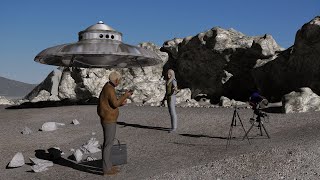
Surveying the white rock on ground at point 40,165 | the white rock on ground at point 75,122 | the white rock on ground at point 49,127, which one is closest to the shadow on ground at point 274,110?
the white rock on ground at point 75,122

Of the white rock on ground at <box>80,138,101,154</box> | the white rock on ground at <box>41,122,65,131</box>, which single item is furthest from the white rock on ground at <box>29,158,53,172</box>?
the white rock on ground at <box>41,122,65,131</box>

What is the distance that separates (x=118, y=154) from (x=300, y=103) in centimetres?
910

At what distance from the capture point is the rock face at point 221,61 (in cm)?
2698

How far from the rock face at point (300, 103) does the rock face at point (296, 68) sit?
3863 mm

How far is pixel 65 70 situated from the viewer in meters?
34.1

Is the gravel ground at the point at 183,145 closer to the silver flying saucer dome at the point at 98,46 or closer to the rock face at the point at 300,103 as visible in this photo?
the rock face at the point at 300,103

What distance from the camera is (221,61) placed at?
93.2 ft

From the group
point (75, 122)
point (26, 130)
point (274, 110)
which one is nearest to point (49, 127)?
point (26, 130)

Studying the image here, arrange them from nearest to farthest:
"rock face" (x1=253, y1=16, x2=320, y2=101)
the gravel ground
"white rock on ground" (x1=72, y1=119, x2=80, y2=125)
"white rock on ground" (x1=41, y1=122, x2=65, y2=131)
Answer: the gravel ground < "white rock on ground" (x1=41, y1=122, x2=65, y2=131) < "white rock on ground" (x1=72, y1=119, x2=80, y2=125) < "rock face" (x1=253, y1=16, x2=320, y2=101)

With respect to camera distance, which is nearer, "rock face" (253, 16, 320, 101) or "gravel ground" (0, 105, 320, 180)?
"gravel ground" (0, 105, 320, 180)

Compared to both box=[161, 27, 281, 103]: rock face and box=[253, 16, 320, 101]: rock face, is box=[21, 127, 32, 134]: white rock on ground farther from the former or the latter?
box=[161, 27, 281, 103]: rock face

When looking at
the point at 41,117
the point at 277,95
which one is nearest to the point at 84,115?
the point at 41,117

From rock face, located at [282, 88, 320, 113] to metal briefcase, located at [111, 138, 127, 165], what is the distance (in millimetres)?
8456

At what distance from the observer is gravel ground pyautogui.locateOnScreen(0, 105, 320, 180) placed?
8.15m
